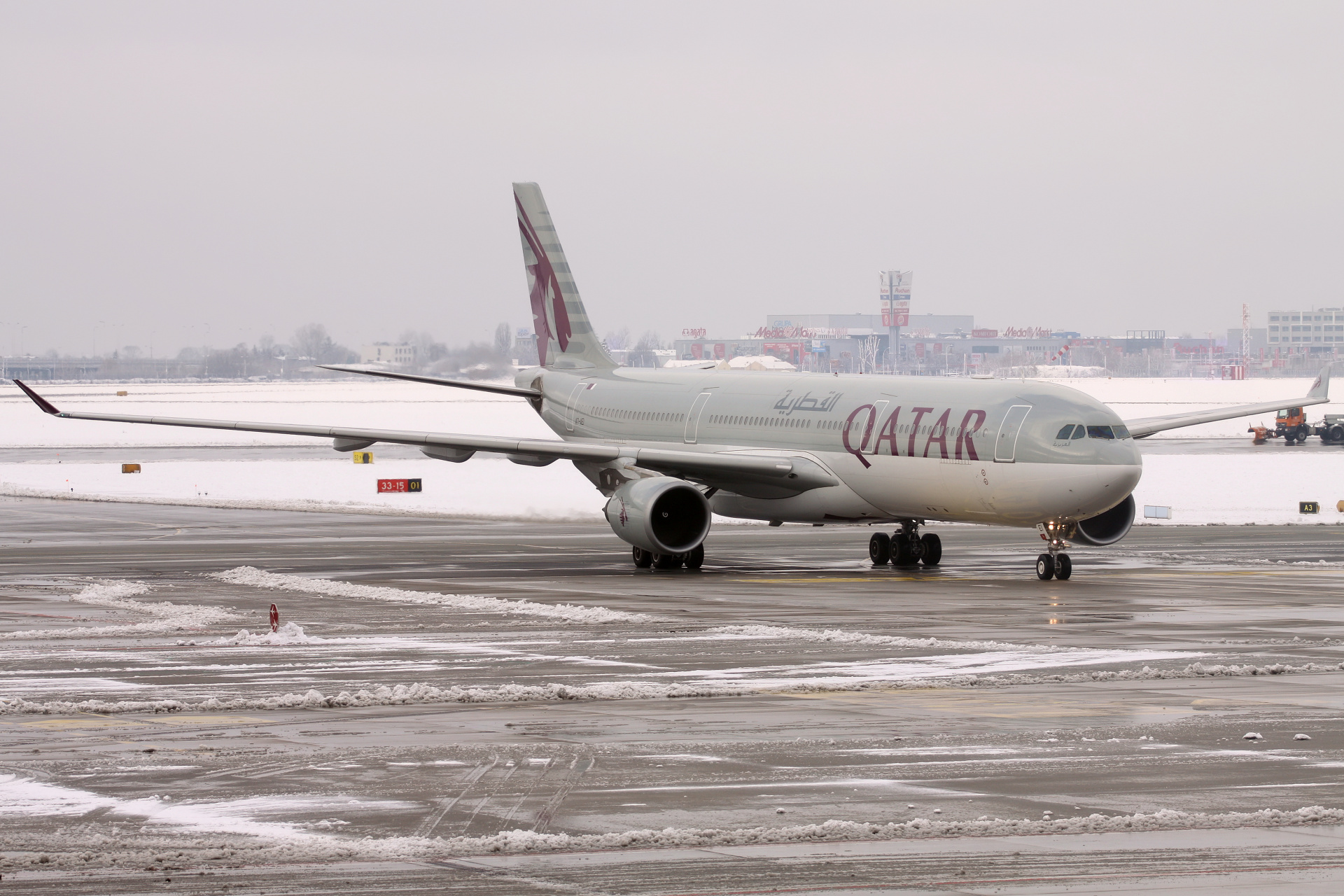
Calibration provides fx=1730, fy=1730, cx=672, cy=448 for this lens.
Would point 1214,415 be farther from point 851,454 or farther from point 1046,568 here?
point 851,454

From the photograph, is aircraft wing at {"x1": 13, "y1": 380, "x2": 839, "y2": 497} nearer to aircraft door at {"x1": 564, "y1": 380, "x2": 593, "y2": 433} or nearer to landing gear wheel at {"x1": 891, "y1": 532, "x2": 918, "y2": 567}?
landing gear wheel at {"x1": 891, "y1": 532, "x2": 918, "y2": 567}

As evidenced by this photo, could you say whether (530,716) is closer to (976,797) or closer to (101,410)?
(976,797)

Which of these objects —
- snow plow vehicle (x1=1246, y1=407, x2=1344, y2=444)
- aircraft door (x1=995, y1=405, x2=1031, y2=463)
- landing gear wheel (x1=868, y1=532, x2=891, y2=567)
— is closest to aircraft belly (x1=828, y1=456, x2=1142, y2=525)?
aircraft door (x1=995, y1=405, x2=1031, y2=463)

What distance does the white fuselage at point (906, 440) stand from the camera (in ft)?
93.2

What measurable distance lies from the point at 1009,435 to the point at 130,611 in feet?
46.7

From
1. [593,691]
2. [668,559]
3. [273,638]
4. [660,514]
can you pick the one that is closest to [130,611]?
[273,638]

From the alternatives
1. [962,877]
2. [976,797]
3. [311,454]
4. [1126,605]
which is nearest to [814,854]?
[962,877]

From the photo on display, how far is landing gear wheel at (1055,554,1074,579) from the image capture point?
2934 cm

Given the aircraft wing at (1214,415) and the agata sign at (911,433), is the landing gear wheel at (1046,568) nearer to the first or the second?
the agata sign at (911,433)

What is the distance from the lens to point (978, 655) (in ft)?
63.7

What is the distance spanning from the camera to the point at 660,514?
30.9m

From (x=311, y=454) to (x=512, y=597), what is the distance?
1937 inches

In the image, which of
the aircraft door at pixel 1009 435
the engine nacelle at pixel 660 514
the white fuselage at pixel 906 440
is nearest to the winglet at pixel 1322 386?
the white fuselage at pixel 906 440

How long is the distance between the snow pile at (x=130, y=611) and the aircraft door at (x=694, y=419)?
1214cm
